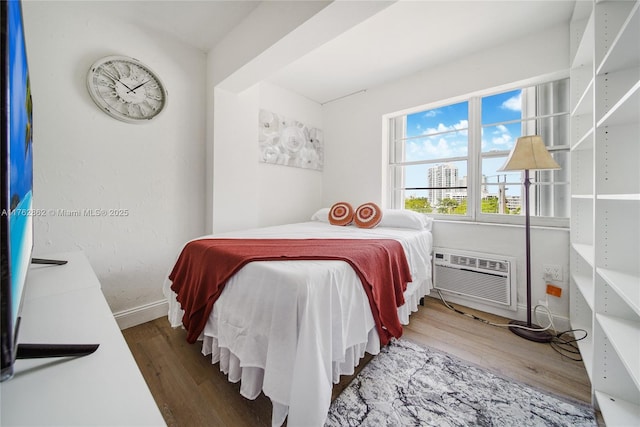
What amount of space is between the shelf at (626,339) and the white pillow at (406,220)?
4.35 ft

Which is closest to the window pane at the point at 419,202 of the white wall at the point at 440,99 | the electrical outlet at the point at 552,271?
the white wall at the point at 440,99

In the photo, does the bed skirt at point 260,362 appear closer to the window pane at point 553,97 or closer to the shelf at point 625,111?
the shelf at point 625,111

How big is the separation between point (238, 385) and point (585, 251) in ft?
7.62

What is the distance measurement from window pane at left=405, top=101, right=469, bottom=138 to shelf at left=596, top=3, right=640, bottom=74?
1.40m

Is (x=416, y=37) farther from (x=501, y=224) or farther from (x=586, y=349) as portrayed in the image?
(x=586, y=349)

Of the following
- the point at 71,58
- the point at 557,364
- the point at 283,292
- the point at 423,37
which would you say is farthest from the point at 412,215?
the point at 71,58

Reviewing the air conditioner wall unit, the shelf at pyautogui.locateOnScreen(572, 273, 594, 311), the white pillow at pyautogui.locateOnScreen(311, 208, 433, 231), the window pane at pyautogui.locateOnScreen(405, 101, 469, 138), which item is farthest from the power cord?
the window pane at pyautogui.locateOnScreen(405, 101, 469, 138)

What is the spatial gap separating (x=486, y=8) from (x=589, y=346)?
248 cm

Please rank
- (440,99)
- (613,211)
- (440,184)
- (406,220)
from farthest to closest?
(440,184) → (440,99) → (406,220) → (613,211)

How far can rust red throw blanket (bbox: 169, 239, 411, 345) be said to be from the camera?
135 centimetres

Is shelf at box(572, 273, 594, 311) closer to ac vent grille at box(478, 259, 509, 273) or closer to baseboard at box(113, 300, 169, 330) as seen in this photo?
ac vent grille at box(478, 259, 509, 273)

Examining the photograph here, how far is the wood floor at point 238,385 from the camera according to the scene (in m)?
1.21

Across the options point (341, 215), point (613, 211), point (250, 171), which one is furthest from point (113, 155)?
point (613, 211)

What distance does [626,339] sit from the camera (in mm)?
1070
